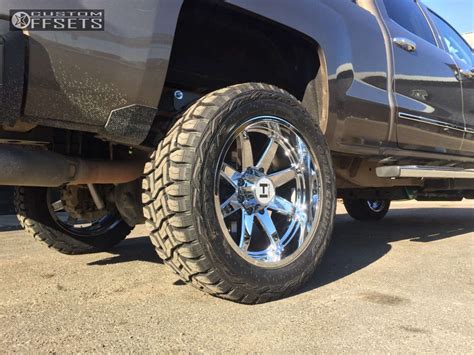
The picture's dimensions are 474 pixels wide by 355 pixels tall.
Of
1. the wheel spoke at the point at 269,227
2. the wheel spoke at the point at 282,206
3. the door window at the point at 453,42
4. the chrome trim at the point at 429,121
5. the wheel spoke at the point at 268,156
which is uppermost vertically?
the door window at the point at 453,42

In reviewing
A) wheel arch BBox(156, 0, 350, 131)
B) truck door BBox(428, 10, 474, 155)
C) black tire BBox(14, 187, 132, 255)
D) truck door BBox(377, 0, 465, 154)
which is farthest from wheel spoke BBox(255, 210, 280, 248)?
truck door BBox(428, 10, 474, 155)

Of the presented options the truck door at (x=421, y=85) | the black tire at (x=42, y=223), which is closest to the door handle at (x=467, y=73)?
the truck door at (x=421, y=85)

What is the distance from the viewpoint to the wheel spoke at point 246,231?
8.41 feet

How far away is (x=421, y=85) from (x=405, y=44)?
0.37 m

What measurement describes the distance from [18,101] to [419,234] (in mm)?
4365

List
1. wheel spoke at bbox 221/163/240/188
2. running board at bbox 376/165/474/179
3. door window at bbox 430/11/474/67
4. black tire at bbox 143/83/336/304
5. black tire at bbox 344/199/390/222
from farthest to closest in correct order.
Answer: black tire at bbox 344/199/390/222 → door window at bbox 430/11/474/67 → running board at bbox 376/165/474/179 → wheel spoke at bbox 221/163/240/188 → black tire at bbox 143/83/336/304

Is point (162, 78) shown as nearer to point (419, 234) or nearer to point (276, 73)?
point (276, 73)

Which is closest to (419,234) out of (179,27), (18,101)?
(179,27)

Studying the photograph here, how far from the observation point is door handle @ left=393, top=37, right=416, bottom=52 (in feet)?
11.5

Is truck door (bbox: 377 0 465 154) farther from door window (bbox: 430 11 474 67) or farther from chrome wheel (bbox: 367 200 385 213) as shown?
chrome wheel (bbox: 367 200 385 213)

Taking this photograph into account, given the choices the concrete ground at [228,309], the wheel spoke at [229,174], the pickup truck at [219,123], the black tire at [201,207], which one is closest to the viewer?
the concrete ground at [228,309]

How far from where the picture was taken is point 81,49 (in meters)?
2.02

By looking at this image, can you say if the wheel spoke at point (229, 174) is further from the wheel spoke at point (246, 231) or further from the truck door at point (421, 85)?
the truck door at point (421, 85)

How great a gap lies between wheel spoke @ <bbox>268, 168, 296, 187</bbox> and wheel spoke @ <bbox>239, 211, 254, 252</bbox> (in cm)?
24
